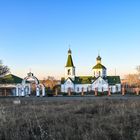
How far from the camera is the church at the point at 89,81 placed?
304ft

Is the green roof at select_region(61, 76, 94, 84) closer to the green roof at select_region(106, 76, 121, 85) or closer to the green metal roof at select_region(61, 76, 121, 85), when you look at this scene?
the green metal roof at select_region(61, 76, 121, 85)

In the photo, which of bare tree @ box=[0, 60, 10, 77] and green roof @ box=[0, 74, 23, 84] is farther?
green roof @ box=[0, 74, 23, 84]

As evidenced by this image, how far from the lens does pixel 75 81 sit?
9531 centimetres

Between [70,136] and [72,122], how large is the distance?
2.03 m

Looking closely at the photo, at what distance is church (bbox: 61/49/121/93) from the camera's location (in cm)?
9256

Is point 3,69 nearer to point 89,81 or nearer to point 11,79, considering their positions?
point 11,79

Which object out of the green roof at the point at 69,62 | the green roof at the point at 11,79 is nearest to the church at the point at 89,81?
the green roof at the point at 69,62

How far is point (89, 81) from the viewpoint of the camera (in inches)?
3762

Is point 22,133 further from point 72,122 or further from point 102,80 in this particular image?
point 102,80

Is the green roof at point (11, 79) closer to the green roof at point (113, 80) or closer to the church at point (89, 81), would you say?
the church at point (89, 81)

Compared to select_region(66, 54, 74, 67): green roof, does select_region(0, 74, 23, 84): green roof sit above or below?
below

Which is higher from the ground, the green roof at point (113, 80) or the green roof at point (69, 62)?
the green roof at point (69, 62)

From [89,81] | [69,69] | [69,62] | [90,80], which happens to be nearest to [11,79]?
[69,69]

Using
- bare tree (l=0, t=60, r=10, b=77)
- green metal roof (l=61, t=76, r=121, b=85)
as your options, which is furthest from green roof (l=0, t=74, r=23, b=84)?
green metal roof (l=61, t=76, r=121, b=85)
